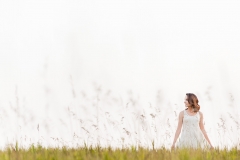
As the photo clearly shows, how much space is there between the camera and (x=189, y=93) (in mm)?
9242

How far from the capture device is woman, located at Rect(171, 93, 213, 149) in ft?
29.9

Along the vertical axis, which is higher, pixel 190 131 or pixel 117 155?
pixel 190 131

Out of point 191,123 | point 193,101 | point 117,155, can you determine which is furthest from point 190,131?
point 117,155

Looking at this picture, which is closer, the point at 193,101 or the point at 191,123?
the point at 193,101

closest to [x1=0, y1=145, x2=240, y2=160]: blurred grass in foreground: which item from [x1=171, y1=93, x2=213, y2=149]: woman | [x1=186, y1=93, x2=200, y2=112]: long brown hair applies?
[x1=171, y1=93, x2=213, y2=149]: woman

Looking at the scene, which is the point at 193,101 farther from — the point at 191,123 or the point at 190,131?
the point at 190,131

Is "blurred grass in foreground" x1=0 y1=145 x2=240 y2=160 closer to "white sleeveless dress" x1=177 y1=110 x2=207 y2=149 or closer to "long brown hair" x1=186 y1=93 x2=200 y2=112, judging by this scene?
"white sleeveless dress" x1=177 y1=110 x2=207 y2=149

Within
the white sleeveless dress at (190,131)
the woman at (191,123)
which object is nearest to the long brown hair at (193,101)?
the woman at (191,123)

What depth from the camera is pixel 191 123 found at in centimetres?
950

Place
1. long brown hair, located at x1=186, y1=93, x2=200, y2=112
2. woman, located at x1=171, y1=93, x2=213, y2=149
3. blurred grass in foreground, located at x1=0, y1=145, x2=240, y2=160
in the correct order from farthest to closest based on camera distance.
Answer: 1. long brown hair, located at x1=186, y1=93, x2=200, y2=112
2. woman, located at x1=171, y1=93, x2=213, y2=149
3. blurred grass in foreground, located at x1=0, y1=145, x2=240, y2=160

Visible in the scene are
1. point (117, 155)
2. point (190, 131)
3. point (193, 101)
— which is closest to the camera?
point (117, 155)

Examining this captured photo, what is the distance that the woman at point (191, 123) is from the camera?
29.9 feet

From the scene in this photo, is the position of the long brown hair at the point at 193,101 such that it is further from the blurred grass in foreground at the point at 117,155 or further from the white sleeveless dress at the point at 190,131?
the blurred grass in foreground at the point at 117,155

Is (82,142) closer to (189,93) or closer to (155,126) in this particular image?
(155,126)
